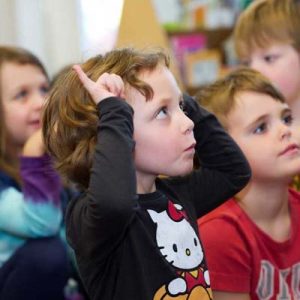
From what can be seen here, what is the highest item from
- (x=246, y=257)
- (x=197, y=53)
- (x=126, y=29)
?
(x=126, y=29)

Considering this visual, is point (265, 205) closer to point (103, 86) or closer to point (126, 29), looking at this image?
point (103, 86)

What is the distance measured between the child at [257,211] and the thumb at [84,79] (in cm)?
43

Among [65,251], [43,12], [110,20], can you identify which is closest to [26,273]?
[65,251]

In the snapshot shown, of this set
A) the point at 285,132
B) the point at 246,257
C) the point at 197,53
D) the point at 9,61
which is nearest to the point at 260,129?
the point at 285,132

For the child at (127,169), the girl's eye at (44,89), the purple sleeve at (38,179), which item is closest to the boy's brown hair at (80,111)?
the child at (127,169)

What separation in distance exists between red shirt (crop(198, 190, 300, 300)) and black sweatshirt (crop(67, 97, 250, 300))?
155mm

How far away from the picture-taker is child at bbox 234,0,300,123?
167 centimetres

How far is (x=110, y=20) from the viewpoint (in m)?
2.63

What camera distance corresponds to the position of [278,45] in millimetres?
1674

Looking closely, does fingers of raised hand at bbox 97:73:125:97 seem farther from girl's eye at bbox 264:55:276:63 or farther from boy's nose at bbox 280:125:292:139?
girl's eye at bbox 264:55:276:63

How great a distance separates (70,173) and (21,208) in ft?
1.46

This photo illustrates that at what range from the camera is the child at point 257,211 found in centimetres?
114

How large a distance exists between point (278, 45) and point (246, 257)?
2.50ft

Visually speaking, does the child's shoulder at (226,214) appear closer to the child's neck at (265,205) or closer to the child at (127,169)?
the child's neck at (265,205)
